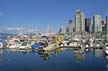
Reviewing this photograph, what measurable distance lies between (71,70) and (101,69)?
2681mm

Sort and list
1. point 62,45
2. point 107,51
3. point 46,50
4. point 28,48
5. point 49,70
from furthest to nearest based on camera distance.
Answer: point 62,45, point 28,48, point 46,50, point 107,51, point 49,70

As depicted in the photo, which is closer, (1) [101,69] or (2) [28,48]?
(1) [101,69]

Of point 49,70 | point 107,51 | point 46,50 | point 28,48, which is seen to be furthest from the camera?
point 28,48

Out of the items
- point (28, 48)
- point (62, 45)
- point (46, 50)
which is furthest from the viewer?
point (62, 45)

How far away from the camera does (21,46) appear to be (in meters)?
45.9

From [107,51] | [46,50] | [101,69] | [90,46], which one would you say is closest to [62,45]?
[90,46]

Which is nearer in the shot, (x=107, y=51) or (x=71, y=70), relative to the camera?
(x=71, y=70)

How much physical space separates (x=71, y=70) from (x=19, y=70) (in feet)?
14.2

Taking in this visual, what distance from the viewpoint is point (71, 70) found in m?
23.6

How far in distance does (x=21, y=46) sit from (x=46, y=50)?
6.00m

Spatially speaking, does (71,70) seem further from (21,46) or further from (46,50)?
(21,46)

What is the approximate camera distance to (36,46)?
4519cm

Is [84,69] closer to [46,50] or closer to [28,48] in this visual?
[46,50]

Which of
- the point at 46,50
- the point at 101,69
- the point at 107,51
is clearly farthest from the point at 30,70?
the point at 46,50
